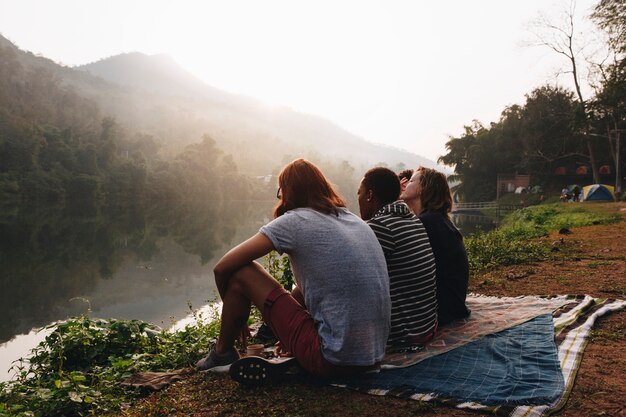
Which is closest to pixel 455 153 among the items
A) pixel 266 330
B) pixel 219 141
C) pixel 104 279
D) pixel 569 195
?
pixel 569 195

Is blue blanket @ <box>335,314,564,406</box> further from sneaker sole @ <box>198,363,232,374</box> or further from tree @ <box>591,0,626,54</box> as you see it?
tree @ <box>591,0,626,54</box>

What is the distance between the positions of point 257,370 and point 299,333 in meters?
0.36

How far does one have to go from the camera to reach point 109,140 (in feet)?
166

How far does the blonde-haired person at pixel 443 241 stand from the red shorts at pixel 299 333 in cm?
118

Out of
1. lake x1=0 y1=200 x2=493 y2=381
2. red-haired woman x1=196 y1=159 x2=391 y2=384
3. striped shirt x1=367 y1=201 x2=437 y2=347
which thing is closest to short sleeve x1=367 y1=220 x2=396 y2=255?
striped shirt x1=367 y1=201 x2=437 y2=347

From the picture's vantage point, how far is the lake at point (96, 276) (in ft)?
23.6

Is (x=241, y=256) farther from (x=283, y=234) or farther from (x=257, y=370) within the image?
(x=257, y=370)

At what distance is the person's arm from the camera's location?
2.28m

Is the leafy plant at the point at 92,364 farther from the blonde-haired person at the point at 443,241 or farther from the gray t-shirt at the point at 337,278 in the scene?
the blonde-haired person at the point at 443,241

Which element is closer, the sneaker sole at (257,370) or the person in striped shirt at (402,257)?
the sneaker sole at (257,370)

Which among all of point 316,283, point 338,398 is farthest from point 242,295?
point 338,398

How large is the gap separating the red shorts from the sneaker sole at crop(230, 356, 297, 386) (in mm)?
121

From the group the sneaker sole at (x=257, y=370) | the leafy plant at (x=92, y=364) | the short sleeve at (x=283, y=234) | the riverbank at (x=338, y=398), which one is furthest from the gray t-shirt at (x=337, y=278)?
the leafy plant at (x=92, y=364)

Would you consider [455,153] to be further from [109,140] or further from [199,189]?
[109,140]
